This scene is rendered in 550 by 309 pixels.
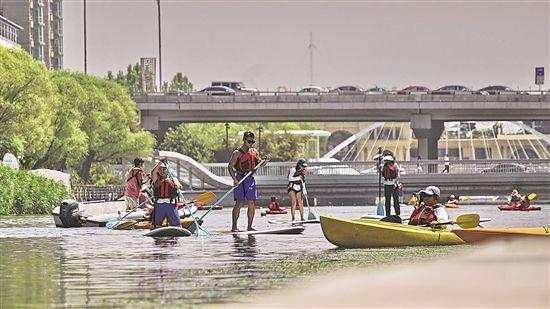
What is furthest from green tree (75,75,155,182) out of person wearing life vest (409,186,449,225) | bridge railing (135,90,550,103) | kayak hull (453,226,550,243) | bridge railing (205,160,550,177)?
kayak hull (453,226,550,243)

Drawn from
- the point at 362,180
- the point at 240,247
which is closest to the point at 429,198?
the point at 240,247

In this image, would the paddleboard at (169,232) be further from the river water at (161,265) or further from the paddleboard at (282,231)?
the paddleboard at (282,231)

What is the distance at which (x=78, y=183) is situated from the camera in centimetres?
9006

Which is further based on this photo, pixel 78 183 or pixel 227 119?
pixel 227 119

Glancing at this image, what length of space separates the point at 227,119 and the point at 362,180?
107 ft

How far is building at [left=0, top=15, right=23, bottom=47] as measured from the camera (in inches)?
6009

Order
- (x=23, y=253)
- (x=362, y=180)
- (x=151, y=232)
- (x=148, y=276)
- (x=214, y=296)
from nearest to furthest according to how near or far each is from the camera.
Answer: (x=214, y=296) < (x=148, y=276) < (x=23, y=253) < (x=151, y=232) < (x=362, y=180)

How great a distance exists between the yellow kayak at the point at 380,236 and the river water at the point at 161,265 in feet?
1.21

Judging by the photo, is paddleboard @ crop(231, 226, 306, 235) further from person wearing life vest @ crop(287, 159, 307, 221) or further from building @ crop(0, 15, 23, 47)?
building @ crop(0, 15, 23, 47)

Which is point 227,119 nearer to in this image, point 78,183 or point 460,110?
point 460,110

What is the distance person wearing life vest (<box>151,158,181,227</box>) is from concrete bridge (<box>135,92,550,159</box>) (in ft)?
307

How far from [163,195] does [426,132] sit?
10097cm

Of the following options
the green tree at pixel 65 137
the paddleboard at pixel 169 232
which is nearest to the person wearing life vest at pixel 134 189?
the paddleboard at pixel 169 232

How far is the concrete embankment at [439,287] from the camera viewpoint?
15.6m
